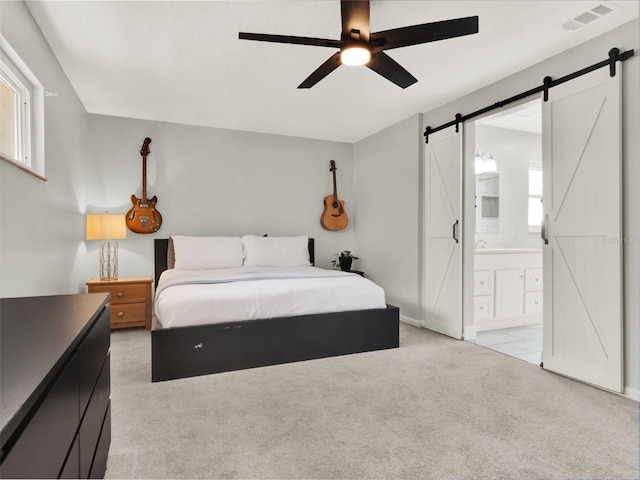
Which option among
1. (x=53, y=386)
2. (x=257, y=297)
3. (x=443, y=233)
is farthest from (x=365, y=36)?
(x=443, y=233)

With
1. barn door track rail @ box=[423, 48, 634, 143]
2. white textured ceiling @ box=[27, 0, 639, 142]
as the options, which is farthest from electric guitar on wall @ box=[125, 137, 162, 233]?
barn door track rail @ box=[423, 48, 634, 143]

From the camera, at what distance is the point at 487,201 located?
Answer: 515cm

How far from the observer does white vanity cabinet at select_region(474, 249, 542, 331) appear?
4.16 m

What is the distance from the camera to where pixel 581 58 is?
2799mm

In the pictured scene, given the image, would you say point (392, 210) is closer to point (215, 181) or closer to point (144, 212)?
point (215, 181)

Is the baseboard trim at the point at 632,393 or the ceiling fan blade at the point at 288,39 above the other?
the ceiling fan blade at the point at 288,39

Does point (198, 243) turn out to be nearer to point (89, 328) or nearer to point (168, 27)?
point (168, 27)

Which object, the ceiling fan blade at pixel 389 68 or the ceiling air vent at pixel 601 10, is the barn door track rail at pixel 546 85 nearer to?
the ceiling air vent at pixel 601 10

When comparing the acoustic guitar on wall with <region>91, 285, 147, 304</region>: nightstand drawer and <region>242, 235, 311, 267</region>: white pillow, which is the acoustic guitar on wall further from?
<region>91, 285, 147, 304</region>: nightstand drawer

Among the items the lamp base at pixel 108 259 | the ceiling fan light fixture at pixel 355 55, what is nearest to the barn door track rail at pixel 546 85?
the ceiling fan light fixture at pixel 355 55

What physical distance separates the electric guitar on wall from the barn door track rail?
11.0 ft

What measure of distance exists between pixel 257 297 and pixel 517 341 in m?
2.62

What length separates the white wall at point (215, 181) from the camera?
4.64m

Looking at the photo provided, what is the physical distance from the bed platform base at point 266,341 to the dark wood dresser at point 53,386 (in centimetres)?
125
